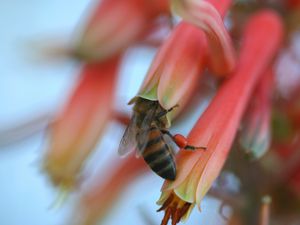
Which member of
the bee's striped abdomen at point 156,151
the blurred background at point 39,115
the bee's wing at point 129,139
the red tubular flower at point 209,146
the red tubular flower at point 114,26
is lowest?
the blurred background at point 39,115

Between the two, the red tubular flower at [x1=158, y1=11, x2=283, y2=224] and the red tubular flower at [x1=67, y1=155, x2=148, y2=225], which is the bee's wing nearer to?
the red tubular flower at [x1=158, y1=11, x2=283, y2=224]

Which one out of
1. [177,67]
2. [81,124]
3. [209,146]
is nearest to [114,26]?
[81,124]

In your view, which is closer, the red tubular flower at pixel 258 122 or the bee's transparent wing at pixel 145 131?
the bee's transparent wing at pixel 145 131

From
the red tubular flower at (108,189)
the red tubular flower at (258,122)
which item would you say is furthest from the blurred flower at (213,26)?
the red tubular flower at (108,189)

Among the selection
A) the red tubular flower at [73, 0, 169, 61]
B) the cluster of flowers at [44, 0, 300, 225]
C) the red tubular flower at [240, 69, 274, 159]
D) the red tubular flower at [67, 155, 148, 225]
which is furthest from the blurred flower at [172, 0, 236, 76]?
the red tubular flower at [67, 155, 148, 225]

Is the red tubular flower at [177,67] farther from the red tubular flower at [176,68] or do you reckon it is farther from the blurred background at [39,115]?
the blurred background at [39,115]

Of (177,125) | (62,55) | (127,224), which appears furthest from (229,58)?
(127,224)

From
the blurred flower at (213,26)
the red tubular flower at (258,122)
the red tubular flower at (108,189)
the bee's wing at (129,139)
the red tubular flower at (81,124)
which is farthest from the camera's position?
the red tubular flower at (108,189)
